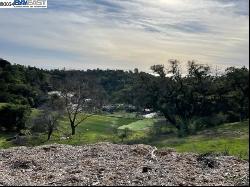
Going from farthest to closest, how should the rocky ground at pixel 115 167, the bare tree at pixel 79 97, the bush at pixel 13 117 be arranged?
the bare tree at pixel 79 97
the bush at pixel 13 117
the rocky ground at pixel 115 167

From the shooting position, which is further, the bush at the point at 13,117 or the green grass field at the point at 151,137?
the bush at the point at 13,117

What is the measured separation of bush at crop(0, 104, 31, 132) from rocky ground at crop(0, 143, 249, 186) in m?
33.8

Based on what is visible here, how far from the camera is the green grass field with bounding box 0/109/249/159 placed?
37.0 metres

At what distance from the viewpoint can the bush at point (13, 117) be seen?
65.5 metres

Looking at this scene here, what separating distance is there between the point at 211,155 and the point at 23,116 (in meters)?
41.2

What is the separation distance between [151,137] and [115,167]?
103 ft

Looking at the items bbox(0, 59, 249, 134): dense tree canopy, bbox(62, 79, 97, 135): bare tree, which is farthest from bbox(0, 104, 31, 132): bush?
bbox(0, 59, 249, 134): dense tree canopy

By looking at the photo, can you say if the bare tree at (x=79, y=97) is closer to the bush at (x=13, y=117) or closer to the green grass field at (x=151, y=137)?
the green grass field at (x=151, y=137)

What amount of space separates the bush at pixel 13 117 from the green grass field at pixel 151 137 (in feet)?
7.70

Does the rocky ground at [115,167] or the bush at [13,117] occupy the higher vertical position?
the rocky ground at [115,167]

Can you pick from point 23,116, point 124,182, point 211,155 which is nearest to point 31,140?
point 23,116

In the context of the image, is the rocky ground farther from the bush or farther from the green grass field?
the bush

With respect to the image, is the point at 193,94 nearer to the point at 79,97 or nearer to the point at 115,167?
the point at 79,97

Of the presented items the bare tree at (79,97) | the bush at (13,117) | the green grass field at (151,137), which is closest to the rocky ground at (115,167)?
the green grass field at (151,137)
